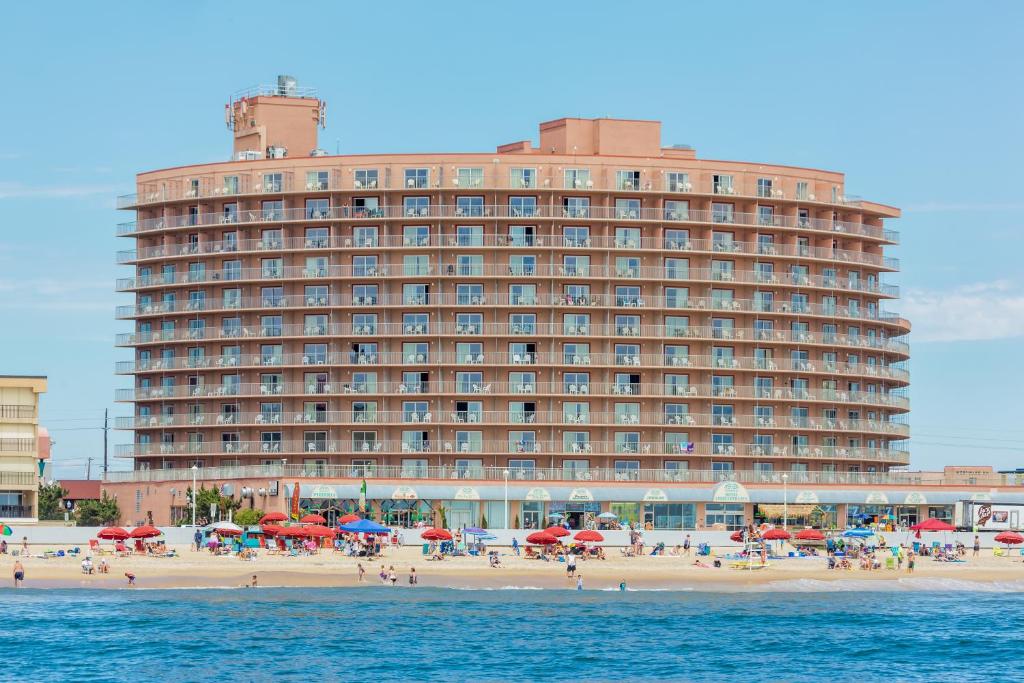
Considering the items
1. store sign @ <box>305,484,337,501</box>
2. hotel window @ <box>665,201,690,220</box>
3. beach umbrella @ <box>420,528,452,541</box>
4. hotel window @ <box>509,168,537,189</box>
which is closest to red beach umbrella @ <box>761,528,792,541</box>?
beach umbrella @ <box>420,528,452,541</box>

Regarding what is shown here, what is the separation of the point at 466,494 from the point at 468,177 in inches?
1195

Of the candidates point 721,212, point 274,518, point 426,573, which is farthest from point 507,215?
point 426,573

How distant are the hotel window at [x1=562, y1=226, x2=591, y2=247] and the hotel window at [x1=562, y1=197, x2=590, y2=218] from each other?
1.40 meters

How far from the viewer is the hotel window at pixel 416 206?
486 ft

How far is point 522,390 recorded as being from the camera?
146m

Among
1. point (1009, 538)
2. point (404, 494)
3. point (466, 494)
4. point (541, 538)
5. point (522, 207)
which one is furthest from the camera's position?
point (522, 207)

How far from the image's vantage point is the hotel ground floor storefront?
13725 centimetres

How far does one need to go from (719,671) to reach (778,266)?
252 feet

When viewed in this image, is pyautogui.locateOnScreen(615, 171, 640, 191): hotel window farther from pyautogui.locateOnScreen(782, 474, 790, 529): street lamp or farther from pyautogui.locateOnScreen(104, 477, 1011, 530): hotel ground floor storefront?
pyautogui.locateOnScreen(782, 474, 790, 529): street lamp

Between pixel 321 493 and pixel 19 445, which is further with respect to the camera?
pixel 19 445

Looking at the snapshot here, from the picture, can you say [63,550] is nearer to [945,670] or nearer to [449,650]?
[449,650]

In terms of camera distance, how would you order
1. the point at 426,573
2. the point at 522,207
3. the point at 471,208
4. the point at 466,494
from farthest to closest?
the point at 522,207 < the point at 471,208 < the point at 466,494 < the point at 426,573

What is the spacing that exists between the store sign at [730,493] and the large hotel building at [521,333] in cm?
382

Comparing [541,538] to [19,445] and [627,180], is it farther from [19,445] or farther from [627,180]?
[19,445]
